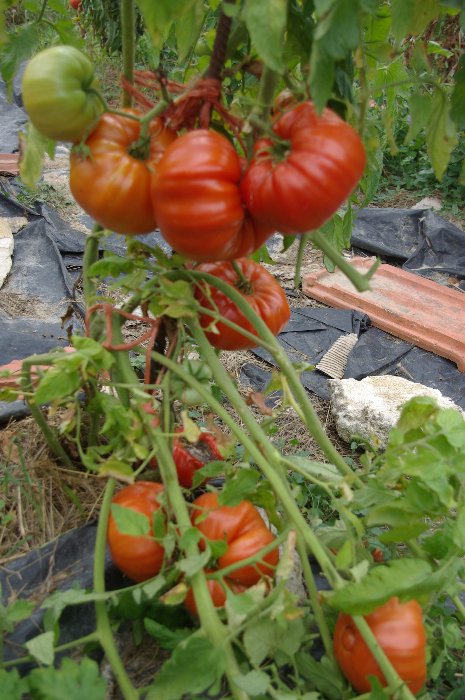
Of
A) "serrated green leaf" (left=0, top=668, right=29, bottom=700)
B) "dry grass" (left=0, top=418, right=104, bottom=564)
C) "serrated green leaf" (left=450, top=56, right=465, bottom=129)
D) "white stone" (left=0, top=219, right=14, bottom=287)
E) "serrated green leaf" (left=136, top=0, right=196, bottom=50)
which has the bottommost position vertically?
"white stone" (left=0, top=219, right=14, bottom=287)

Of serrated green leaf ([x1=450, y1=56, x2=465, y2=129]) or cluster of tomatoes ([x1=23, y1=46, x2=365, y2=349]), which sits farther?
serrated green leaf ([x1=450, y1=56, x2=465, y2=129])

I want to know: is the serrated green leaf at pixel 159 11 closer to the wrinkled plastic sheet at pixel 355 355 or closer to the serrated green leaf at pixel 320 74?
the serrated green leaf at pixel 320 74

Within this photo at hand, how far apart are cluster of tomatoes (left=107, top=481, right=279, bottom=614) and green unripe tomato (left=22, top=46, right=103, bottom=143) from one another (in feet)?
1.99

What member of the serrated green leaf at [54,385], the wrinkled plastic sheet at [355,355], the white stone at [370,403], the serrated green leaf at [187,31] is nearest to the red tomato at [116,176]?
the serrated green leaf at [54,385]

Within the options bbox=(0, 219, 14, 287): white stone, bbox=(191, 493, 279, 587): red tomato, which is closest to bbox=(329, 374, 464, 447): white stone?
bbox=(191, 493, 279, 587): red tomato

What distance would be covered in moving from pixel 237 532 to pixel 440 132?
81cm

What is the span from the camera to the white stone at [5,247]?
11.1 feet

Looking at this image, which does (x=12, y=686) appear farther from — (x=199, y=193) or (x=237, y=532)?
(x=199, y=193)

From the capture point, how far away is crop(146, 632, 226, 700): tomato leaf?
829 mm

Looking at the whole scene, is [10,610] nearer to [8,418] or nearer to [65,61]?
[8,418]

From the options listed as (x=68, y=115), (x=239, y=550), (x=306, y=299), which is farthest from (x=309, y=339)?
(x=68, y=115)

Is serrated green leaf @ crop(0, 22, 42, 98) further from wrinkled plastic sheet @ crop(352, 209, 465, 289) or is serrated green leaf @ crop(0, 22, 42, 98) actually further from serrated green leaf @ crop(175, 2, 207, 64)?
wrinkled plastic sheet @ crop(352, 209, 465, 289)

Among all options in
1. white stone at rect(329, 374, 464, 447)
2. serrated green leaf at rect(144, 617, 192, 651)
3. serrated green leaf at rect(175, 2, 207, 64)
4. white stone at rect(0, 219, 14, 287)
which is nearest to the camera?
serrated green leaf at rect(144, 617, 192, 651)

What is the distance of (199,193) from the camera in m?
0.82
